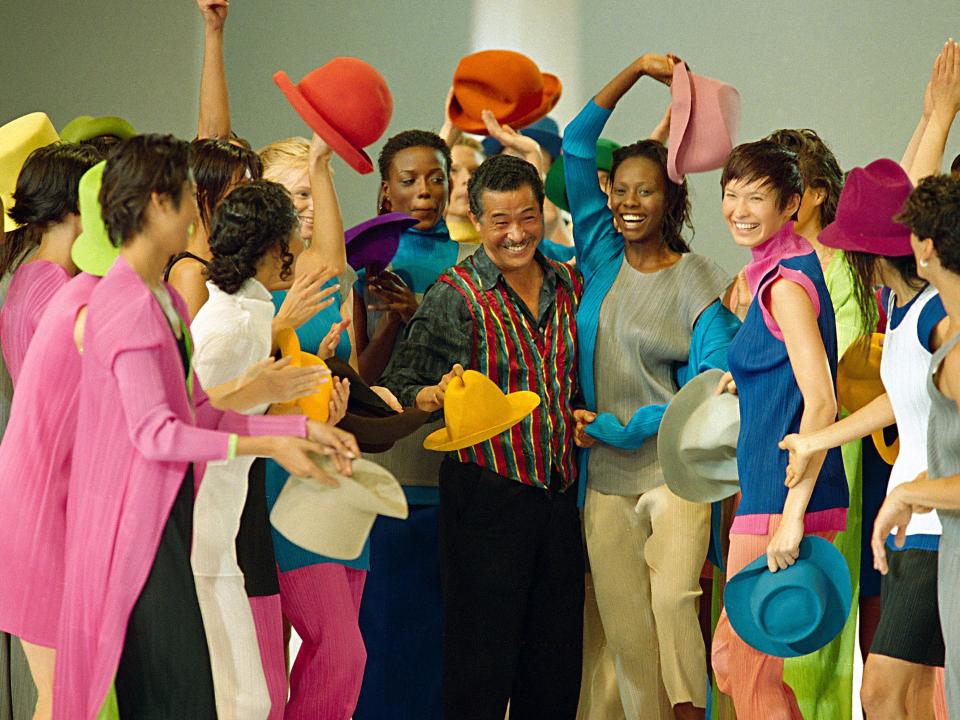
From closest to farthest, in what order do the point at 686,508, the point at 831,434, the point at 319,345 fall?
the point at 831,434
the point at 319,345
the point at 686,508

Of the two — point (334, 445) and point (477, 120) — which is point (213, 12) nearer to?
point (477, 120)

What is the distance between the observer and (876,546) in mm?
2527

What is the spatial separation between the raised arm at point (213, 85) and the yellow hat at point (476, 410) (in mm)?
1116

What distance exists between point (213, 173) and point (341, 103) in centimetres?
39

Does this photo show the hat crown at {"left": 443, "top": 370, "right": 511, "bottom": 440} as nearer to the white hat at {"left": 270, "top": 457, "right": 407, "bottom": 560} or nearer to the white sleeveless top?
the white hat at {"left": 270, "top": 457, "right": 407, "bottom": 560}

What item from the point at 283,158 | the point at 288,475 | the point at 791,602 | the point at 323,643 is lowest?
the point at 323,643

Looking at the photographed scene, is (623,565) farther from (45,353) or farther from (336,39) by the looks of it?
(336,39)

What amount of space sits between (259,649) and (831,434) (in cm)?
126

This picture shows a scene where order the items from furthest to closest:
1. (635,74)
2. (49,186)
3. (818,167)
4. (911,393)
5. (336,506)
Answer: (635,74), (818,167), (49,186), (911,393), (336,506)

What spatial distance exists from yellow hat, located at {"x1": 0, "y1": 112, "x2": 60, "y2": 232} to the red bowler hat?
2.24 feet

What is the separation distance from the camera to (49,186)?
2943mm

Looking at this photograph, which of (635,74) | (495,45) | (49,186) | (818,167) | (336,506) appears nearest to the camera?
(336,506)

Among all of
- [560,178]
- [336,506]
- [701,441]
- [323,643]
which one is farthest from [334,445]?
[560,178]

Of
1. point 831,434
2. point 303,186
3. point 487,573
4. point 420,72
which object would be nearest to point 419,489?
point 487,573
